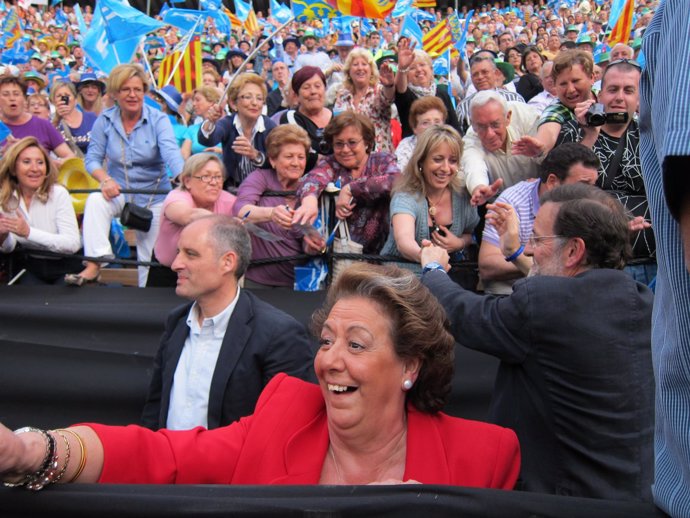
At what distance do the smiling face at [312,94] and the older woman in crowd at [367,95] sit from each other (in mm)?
184

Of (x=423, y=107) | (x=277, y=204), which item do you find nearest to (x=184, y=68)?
(x=423, y=107)

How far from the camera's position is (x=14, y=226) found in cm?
534

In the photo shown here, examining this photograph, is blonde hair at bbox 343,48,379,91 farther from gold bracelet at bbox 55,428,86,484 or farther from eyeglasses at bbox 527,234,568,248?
gold bracelet at bbox 55,428,86,484

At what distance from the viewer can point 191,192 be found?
529 cm

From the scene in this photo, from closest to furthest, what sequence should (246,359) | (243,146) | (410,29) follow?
(246,359), (243,146), (410,29)

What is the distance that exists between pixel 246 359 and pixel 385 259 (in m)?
1.45

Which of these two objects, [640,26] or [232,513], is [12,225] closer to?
[232,513]

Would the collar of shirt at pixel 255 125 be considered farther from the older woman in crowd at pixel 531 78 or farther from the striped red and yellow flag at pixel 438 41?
the striped red and yellow flag at pixel 438 41

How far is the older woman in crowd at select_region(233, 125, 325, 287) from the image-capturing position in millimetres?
5098

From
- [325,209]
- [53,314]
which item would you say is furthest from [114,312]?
[325,209]

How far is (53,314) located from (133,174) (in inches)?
73.4

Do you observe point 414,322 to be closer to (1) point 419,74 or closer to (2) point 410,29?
(1) point 419,74

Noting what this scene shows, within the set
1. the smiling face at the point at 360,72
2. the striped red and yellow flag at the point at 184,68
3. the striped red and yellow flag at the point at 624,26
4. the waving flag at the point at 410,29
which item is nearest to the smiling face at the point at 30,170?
the smiling face at the point at 360,72

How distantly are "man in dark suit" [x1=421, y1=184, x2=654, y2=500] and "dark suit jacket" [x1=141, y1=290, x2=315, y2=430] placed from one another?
3.83ft
